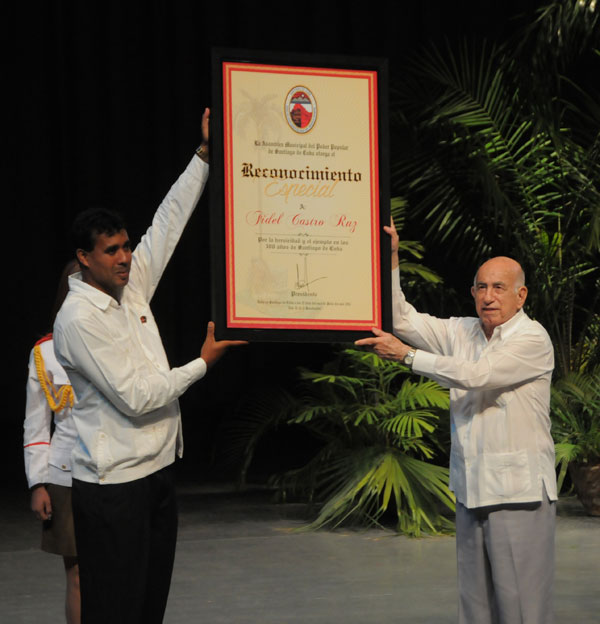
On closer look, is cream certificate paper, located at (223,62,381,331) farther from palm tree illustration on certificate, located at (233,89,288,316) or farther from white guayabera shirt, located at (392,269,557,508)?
white guayabera shirt, located at (392,269,557,508)

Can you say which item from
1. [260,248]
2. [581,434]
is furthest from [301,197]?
[581,434]

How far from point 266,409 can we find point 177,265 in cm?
298

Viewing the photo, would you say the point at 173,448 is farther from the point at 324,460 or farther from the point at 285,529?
the point at 324,460

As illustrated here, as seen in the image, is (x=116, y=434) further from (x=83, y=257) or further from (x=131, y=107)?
(x=131, y=107)

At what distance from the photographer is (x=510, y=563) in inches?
128

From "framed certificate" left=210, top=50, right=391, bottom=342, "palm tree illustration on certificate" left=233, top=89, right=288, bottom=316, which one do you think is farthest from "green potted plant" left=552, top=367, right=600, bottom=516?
"palm tree illustration on certificate" left=233, top=89, right=288, bottom=316

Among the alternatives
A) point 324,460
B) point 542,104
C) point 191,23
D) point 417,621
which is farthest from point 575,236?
point 191,23

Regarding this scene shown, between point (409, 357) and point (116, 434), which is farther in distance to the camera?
point (409, 357)

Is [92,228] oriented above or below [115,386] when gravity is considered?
above

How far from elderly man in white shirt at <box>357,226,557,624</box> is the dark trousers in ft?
2.76

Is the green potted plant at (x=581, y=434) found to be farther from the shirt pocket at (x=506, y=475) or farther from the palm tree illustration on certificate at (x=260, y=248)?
the palm tree illustration on certificate at (x=260, y=248)

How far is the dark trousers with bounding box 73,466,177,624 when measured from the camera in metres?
2.92

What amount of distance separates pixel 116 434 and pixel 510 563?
1239 millimetres

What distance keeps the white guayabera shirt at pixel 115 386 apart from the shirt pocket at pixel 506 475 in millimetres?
920
